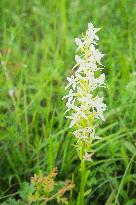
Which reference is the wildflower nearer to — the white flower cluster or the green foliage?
the green foliage

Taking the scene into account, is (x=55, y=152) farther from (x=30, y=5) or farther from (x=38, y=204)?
(x=30, y=5)

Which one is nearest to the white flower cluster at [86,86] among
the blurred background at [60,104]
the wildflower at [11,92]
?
the blurred background at [60,104]

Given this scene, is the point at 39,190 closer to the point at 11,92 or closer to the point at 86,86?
the point at 86,86

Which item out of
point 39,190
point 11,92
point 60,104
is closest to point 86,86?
point 39,190

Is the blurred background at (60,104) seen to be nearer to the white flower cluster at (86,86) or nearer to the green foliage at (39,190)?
the green foliage at (39,190)

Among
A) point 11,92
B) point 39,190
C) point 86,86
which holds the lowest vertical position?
point 39,190

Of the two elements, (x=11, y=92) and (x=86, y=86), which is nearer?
(x=86, y=86)

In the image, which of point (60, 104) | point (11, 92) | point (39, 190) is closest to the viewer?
point (39, 190)

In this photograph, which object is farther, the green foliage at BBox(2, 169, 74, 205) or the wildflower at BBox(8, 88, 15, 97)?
the wildflower at BBox(8, 88, 15, 97)

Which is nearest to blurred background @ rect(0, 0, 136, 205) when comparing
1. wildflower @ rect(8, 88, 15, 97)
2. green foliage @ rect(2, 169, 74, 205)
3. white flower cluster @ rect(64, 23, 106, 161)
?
wildflower @ rect(8, 88, 15, 97)
